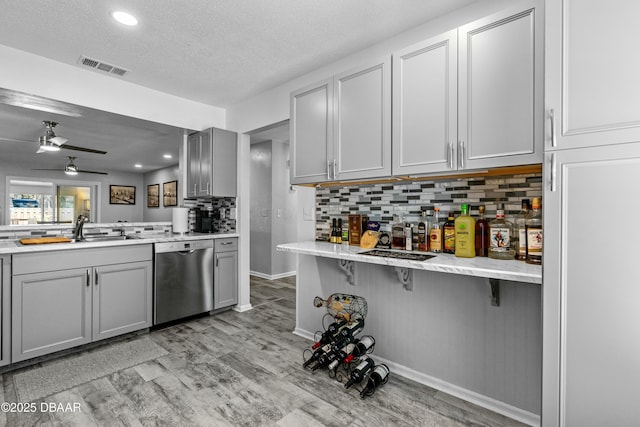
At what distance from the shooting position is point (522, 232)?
5.52 ft

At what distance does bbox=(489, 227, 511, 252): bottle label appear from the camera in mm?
1744

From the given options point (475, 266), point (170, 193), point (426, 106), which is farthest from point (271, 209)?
point (475, 266)

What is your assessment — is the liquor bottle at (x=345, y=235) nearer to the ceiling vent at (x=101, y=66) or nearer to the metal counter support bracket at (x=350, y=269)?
the metal counter support bracket at (x=350, y=269)

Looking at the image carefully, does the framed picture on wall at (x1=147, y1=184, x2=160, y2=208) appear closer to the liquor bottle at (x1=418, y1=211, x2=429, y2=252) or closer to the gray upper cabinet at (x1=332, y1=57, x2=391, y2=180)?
the gray upper cabinet at (x1=332, y1=57, x2=391, y2=180)

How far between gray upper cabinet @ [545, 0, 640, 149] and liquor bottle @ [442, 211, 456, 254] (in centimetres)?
78

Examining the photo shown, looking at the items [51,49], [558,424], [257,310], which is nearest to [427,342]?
[558,424]

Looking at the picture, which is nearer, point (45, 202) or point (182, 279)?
point (182, 279)

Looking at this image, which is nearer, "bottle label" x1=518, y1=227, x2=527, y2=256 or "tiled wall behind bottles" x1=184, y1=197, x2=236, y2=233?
Answer: "bottle label" x1=518, y1=227, x2=527, y2=256

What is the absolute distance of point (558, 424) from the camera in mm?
1251

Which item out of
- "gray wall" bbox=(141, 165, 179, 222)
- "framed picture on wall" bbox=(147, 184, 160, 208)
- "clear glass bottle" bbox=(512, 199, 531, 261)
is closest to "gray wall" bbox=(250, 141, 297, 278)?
"gray wall" bbox=(141, 165, 179, 222)

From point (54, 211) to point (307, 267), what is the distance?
753 cm

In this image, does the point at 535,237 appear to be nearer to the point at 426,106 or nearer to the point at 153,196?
the point at 426,106

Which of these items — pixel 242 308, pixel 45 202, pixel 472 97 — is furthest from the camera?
pixel 45 202

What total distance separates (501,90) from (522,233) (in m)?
0.76
